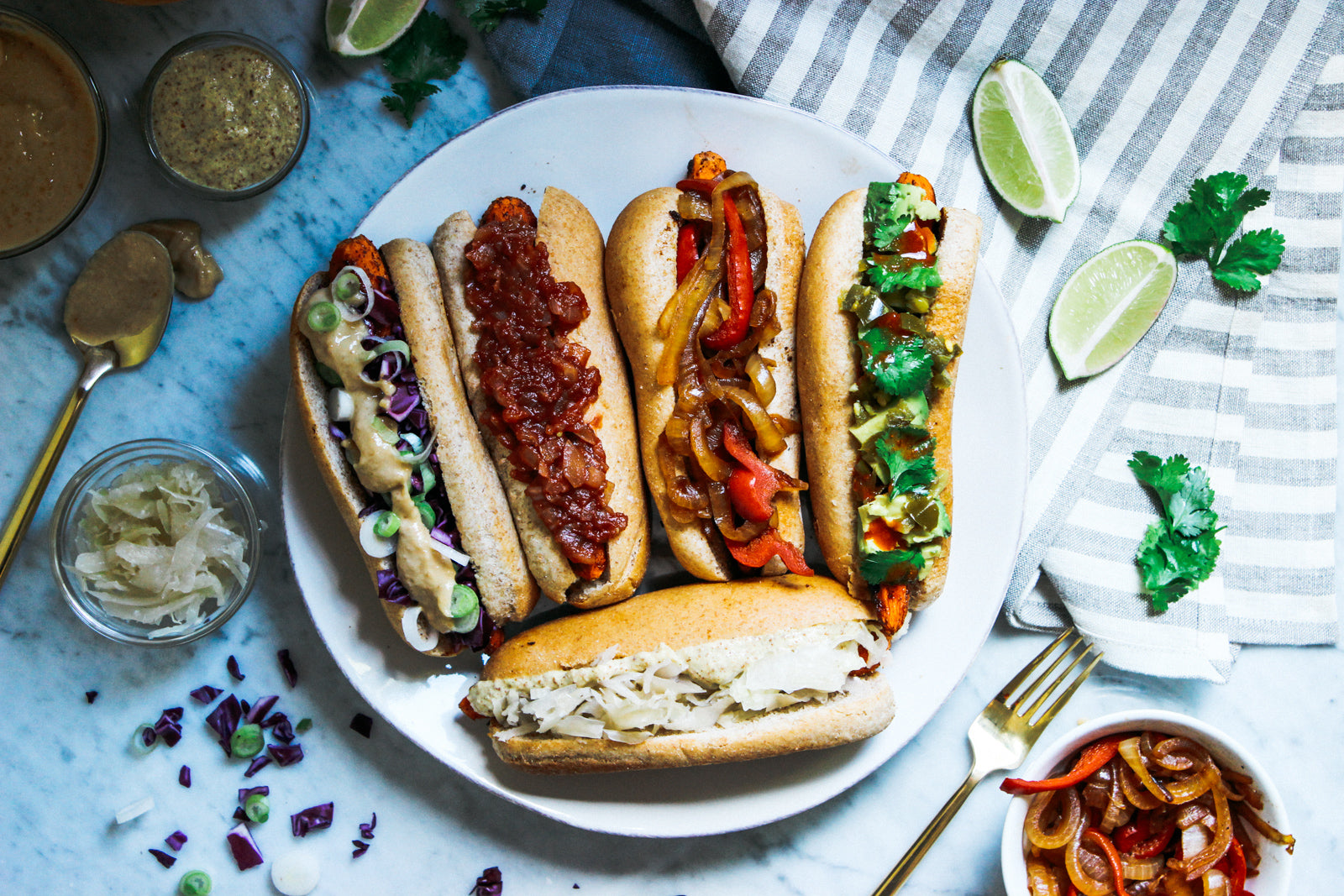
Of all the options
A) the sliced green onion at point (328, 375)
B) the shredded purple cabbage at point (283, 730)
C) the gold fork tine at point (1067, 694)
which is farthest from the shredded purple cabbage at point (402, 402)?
the gold fork tine at point (1067, 694)

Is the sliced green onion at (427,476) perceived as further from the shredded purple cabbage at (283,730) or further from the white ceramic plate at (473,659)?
the shredded purple cabbage at (283,730)

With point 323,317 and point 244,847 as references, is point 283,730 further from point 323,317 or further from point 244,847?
point 323,317

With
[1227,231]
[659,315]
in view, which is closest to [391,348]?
[659,315]

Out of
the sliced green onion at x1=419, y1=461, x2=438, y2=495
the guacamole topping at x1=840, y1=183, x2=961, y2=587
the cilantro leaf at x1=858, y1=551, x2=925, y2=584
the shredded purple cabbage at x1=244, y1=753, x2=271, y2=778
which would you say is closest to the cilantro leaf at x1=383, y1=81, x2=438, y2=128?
the sliced green onion at x1=419, y1=461, x2=438, y2=495

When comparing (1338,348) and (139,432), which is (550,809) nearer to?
(139,432)

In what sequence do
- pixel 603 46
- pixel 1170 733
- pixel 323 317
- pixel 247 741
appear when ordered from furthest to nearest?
pixel 247 741 < pixel 603 46 < pixel 1170 733 < pixel 323 317

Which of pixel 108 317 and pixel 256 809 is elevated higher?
pixel 108 317
